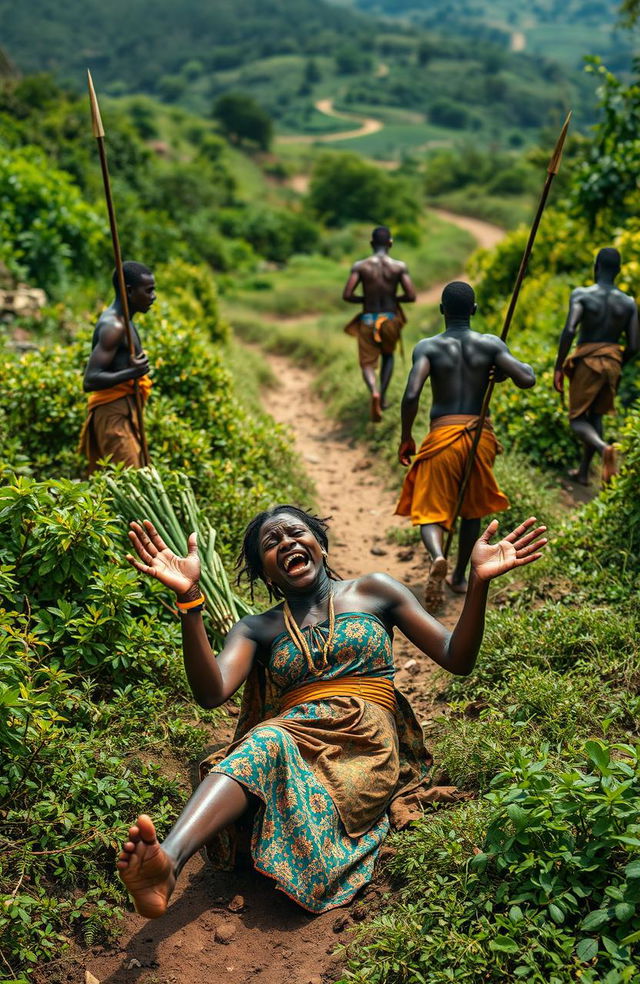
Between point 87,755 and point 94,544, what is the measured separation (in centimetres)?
102

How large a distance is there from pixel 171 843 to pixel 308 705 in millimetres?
754

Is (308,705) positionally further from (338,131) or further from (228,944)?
(338,131)

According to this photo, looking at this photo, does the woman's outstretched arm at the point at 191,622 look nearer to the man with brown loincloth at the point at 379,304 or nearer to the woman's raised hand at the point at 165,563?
the woman's raised hand at the point at 165,563

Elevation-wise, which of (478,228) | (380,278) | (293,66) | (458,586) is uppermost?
(380,278)

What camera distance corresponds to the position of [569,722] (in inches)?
152

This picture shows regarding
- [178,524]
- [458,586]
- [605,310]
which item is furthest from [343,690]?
[605,310]

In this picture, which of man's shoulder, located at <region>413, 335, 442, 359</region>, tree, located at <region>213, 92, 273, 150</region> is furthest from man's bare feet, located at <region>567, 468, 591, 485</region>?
tree, located at <region>213, 92, 273, 150</region>

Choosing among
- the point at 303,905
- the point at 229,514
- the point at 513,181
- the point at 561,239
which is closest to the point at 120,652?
the point at 303,905

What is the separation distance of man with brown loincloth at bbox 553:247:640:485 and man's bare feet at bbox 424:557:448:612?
237cm

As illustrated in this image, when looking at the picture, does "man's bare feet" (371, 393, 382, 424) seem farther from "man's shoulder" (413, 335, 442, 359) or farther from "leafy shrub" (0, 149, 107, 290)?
"leafy shrub" (0, 149, 107, 290)

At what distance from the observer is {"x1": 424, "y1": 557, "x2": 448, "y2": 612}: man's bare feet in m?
5.05

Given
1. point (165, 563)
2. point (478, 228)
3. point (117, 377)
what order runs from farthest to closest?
point (478, 228), point (117, 377), point (165, 563)

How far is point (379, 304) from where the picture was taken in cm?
906

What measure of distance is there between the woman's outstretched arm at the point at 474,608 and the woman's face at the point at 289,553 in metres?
0.42
